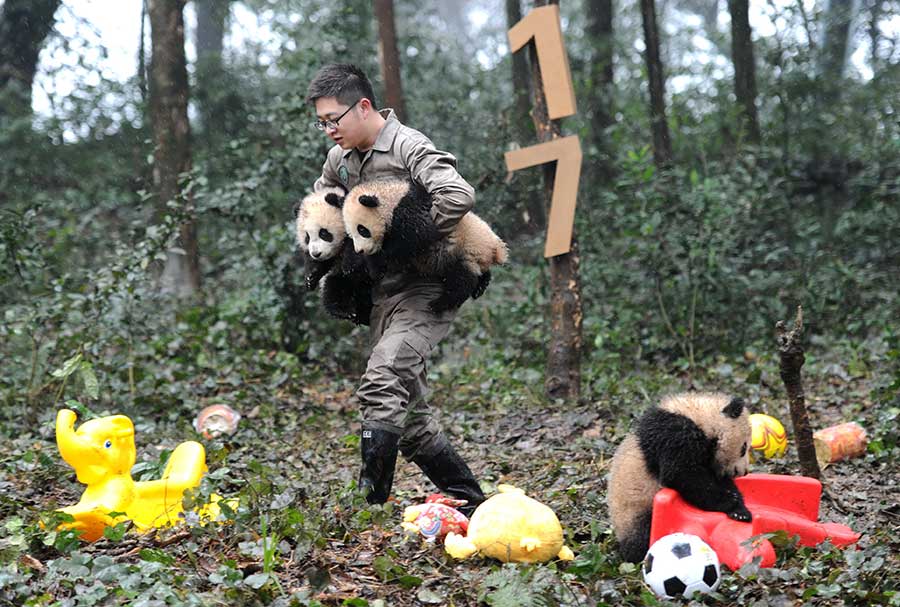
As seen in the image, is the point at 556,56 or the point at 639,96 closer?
the point at 556,56

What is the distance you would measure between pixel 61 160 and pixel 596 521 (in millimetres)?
12581

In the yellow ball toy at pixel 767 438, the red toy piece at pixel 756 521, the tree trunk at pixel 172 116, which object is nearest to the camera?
the red toy piece at pixel 756 521

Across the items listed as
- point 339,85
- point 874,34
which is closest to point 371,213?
point 339,85

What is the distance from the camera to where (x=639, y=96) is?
15961 millimetres

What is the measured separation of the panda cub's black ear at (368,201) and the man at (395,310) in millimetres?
279

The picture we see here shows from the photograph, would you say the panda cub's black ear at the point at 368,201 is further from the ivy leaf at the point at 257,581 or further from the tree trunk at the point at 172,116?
the tree trunk at the point at 172,116

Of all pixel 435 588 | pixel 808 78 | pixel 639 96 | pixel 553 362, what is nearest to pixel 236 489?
pixel 435 588

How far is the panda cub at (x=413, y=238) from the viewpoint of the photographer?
443 centimetres

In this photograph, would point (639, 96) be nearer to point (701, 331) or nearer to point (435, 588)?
point (701, 331)

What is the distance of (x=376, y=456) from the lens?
4.46 meters

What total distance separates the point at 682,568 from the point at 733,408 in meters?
0.73

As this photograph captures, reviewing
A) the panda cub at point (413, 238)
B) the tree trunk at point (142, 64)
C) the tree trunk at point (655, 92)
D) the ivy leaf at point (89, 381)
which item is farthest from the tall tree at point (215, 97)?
the panda cub at point (413, 238)

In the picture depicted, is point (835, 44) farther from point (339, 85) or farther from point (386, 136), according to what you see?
point (339, 85)

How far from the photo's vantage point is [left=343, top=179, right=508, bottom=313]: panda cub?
443cm
